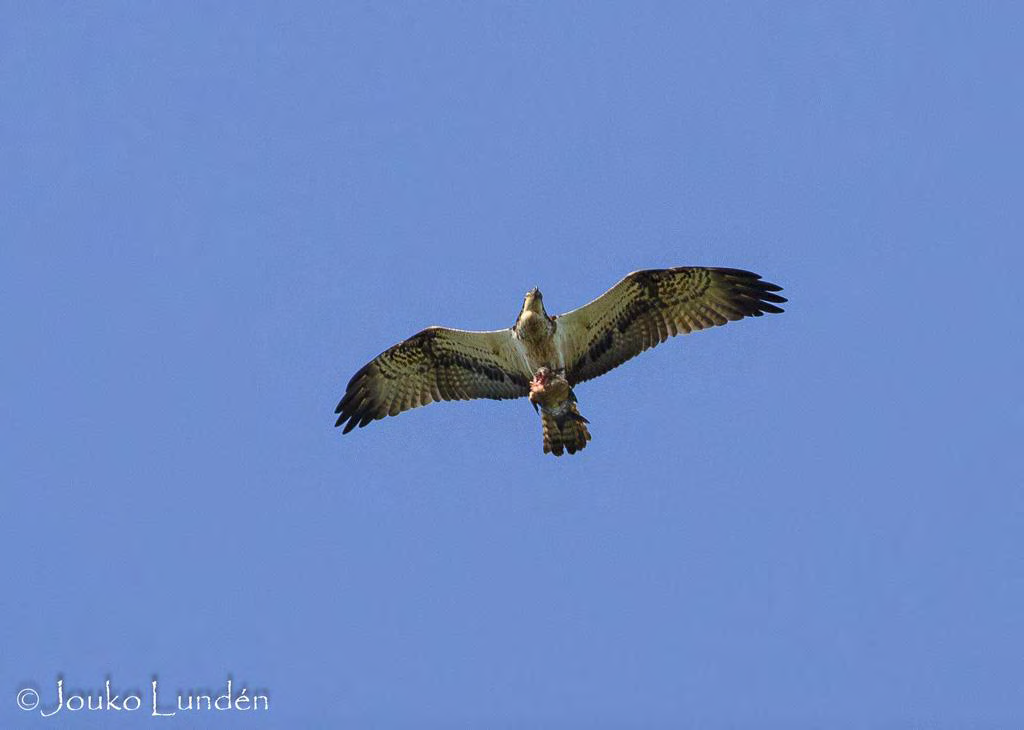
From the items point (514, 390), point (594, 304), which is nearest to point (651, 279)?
point (594, 304)

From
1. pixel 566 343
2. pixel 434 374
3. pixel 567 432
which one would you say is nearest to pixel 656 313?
pixel 566 343

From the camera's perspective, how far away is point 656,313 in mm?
19359

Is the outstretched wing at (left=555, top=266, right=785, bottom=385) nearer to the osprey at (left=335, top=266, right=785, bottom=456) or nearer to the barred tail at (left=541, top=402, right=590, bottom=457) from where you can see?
the osprey at (left=335, top=266, right=785, bottom=456)

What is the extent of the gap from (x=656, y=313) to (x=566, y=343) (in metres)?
1.14

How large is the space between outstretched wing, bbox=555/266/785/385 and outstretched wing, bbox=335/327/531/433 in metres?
0.74

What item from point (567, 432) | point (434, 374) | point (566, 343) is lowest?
point (567, 432)

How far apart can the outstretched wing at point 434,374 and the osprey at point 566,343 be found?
0.01 meters

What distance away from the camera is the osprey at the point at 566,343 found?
744 inches

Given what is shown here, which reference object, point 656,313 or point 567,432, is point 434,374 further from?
point 656,313

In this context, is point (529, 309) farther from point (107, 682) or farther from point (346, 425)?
point (107, 682)

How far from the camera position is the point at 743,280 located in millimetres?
19266

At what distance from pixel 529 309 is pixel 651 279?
156 cm

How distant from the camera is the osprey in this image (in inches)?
744

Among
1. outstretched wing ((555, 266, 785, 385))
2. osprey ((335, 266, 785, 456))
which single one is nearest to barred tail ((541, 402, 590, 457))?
osprey ((335, 266, 785, 456))
